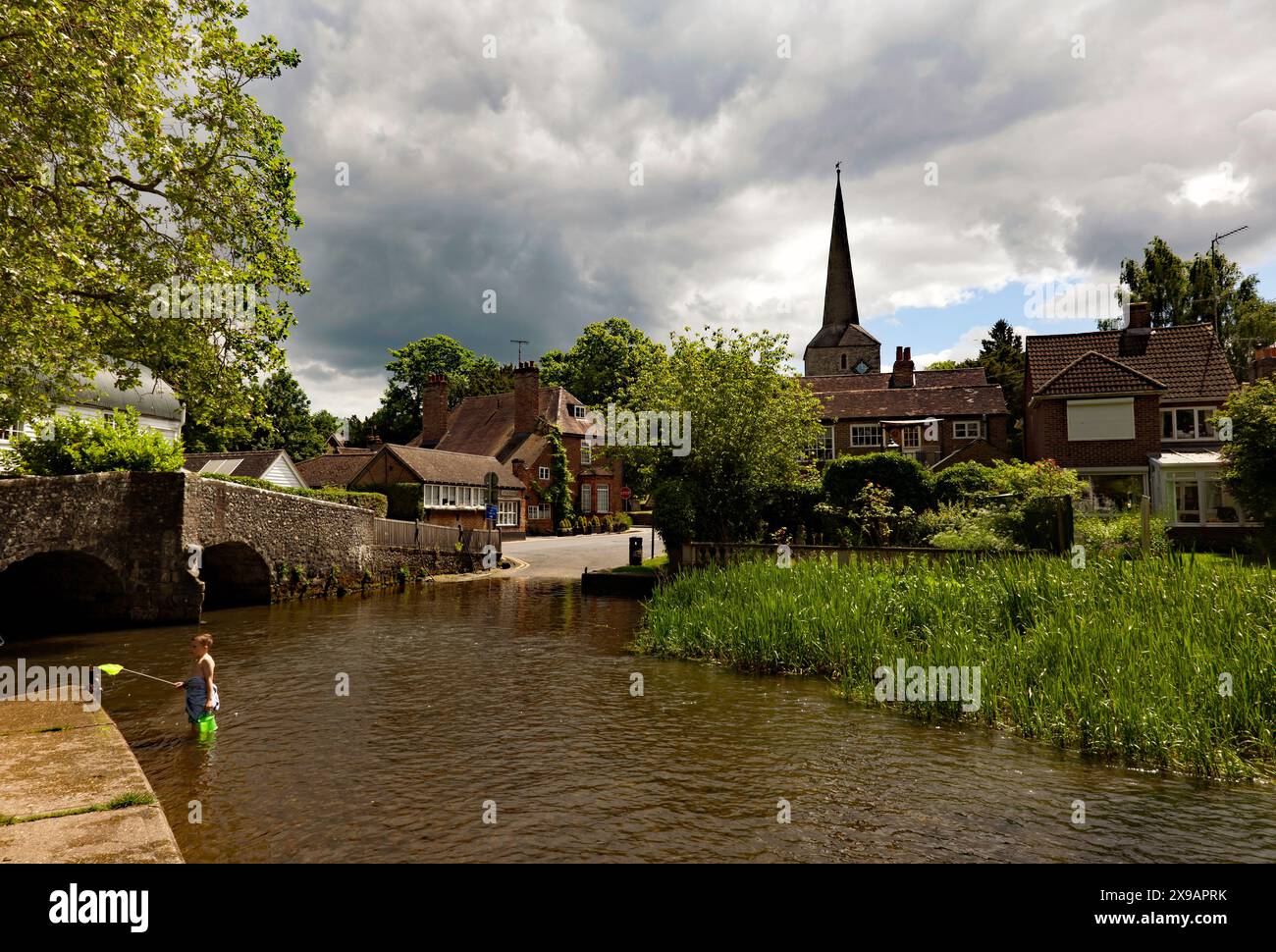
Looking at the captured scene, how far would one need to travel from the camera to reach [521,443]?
184 feet

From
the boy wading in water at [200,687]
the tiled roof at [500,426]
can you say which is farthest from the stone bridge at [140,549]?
the tiled roof at [500,426]

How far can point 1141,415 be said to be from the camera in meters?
32.7

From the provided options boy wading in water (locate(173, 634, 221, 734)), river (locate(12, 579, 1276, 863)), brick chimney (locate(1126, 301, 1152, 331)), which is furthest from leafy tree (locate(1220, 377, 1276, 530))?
boy wading in water (locate(173, 634, 221, 734))

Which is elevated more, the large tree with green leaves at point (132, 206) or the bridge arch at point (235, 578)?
the large tree with green leaves at point (132, 206)

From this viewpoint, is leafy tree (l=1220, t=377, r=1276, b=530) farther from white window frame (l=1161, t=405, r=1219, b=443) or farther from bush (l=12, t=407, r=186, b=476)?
bush (l=12, t=407, r=186, b=476)

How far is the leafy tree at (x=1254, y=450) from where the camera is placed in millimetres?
18391

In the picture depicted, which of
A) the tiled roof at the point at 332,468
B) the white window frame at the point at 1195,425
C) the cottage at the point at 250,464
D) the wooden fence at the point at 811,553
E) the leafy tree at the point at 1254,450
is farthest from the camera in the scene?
the tiled roof at the point at 332,468

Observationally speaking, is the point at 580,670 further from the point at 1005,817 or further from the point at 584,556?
the point at 584,556

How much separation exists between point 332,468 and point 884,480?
128 ft

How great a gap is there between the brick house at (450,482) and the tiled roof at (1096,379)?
3236 cm

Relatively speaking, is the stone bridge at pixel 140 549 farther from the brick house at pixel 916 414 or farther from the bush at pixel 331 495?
the brick house at pixel 916 414

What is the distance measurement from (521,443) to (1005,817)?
51.5m

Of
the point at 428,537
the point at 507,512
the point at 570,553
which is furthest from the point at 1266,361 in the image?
the point at 507,512

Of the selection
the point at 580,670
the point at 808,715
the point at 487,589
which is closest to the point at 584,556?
the point at 487,589
